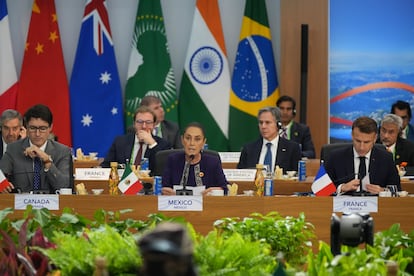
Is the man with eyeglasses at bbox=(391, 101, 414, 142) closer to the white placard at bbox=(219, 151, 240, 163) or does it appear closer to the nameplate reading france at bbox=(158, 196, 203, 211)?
the white placard at bbox=(219, 151, 240, 163)

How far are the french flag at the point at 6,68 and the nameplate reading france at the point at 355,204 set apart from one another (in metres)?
6.07

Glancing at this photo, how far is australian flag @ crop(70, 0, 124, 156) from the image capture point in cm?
1109

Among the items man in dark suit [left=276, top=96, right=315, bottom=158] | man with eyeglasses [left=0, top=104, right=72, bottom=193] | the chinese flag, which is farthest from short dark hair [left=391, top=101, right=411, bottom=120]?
man with eyeglasses [left=0, top=104, right=72, bottom=193]

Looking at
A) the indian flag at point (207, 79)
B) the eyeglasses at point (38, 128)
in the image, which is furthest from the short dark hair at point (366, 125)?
the indian flag at point (207, 79)

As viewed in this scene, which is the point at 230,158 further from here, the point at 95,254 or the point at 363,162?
the point at 95,254

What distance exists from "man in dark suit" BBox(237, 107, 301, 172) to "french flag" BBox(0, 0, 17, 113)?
12.1ft

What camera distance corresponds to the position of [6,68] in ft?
36.2

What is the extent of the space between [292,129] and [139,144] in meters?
2.02

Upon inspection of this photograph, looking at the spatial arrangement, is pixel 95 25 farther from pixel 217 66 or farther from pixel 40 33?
pixel 217 66

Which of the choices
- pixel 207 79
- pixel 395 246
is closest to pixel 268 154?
pixel 207 79

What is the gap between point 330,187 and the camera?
6.15 m

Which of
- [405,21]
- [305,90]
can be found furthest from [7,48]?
[405,21]

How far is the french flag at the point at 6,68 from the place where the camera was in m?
11.0

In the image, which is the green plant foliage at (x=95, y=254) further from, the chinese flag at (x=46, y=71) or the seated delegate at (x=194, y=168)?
the chinese flag at (x=46, y=71)
